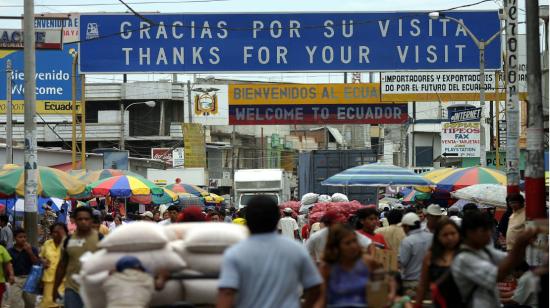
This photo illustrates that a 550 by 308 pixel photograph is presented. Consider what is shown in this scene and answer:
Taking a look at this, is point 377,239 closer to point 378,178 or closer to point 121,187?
point 378,178

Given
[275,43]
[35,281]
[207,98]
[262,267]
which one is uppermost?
[275,43]

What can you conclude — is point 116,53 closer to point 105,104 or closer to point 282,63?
point 282,63

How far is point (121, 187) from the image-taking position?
94.6 feet

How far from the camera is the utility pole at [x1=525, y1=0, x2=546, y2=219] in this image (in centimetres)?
1229

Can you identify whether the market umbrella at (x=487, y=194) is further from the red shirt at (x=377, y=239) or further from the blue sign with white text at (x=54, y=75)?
the blue sign with white text at (x=54, y=75)

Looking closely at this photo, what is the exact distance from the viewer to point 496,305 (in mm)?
8812

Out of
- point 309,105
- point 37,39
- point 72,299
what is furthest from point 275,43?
point 72,299

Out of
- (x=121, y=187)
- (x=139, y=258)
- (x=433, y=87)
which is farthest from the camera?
(x=433, y=87)

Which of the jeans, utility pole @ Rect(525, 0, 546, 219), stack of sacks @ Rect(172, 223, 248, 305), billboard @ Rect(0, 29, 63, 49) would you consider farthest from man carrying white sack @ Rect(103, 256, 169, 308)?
billboard @ Rect(0, 29, 63, 49)

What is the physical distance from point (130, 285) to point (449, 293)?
Result: 2290mm

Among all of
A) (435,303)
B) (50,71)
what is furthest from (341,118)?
(435,303)

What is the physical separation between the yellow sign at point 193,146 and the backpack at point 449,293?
192 ft

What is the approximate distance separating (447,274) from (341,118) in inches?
1196

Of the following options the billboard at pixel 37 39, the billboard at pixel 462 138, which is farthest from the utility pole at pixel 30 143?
the billboard at pixel 462 138
